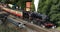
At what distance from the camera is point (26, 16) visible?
26.6 m

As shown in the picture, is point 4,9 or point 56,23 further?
point 4,9

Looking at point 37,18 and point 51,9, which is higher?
point 51,9

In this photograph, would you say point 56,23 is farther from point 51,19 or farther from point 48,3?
point 48,3

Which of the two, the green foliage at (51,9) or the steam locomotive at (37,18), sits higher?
the green foliage at (51,9)

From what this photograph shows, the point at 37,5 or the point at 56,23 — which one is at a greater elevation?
the point at 37,5

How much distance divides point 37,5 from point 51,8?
3261mm

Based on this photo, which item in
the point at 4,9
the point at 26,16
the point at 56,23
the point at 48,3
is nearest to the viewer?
the point at 56,23

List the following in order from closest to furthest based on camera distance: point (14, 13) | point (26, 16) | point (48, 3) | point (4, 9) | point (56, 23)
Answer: point (56, 23) → point (48, 3) → point (26, 16) → point (14, 13) → point (4, 9)

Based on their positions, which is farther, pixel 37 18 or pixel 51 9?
pixel 37 18

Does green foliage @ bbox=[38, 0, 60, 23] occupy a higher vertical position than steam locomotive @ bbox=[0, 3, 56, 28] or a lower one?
higher

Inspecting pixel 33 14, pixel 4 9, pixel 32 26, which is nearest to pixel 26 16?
pixel 33 14

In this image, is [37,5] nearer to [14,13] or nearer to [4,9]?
[14,13]

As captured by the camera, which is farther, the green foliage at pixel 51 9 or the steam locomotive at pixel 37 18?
the green foliage at pixel 51 9

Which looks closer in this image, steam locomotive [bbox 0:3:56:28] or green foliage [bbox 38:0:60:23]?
steam locomotive [bbox 0:3:56:28]
